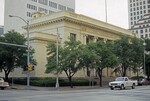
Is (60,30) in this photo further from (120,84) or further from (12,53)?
(120,84)

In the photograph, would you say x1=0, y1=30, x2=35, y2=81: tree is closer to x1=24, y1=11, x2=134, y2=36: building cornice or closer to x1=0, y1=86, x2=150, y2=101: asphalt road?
x1=24, y1=11, x2=134, y2=36: building cornice

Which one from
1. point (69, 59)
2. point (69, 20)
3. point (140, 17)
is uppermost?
point (140, 17)

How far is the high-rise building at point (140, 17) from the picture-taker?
163125 mm

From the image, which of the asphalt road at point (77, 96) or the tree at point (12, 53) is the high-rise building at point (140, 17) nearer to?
the tree at point (12, 53)

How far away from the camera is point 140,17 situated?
178m

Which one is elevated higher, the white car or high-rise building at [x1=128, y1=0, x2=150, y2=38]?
high-rise building at [x1=128, y1=0, x2=150, y2=38]

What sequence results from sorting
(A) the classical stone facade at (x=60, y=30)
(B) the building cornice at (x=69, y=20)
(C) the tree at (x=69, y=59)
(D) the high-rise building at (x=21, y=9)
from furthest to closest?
(D) the high-rise building at (x=21, y=9)
(B) the building cornice at (x=69, y=20)
(A) the classical stone facade at (x=60, y=30)
(C) the tree at (x=69, y=59)

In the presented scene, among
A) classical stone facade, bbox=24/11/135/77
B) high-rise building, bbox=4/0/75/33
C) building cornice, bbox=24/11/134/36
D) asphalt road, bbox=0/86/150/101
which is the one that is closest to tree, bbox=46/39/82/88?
classical stone facade, bbox=24/11/135/77

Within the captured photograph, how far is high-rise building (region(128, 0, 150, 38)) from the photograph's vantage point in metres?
163

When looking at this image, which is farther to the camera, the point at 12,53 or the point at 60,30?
the point at 60,30

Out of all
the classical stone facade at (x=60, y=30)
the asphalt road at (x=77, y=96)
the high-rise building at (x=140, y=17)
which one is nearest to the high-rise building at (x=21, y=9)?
the classical stone facade at (x=60, y=30)

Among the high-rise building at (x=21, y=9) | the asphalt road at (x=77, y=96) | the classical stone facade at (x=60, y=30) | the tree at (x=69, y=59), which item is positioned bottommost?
the asphalt road at (x=77, y=96)

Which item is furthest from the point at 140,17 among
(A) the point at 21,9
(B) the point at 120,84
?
(B) the point at 120,84

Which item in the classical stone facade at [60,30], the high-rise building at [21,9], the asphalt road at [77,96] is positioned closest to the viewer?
the asphalt road at [77,96]
